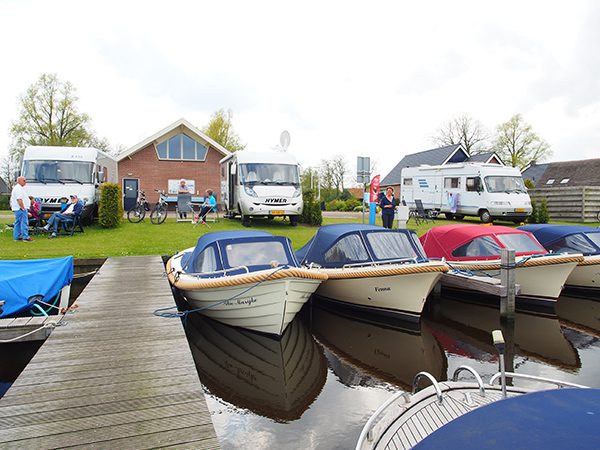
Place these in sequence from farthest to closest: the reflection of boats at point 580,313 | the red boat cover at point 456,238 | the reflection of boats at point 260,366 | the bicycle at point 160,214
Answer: the bicycle at point 160,214 → the red boat cover at point 456,238 → the reflection of boats at point 580,313 → the reflection of boats at point 260,366

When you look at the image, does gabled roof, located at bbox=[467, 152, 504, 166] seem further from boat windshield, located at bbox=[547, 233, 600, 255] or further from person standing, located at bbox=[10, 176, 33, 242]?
person standing, located at bbox=[10, 176, 33, 242]

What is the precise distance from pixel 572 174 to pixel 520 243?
39.7m

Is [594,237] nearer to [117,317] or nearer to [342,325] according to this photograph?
[342,325]

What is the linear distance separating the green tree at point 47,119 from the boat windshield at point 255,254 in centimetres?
4021

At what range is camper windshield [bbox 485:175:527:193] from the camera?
2230 cm

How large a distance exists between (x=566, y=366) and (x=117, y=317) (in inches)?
282

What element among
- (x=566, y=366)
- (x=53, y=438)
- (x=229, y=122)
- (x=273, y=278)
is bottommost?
(x=566, y=366)

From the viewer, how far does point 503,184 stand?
22.5 metres

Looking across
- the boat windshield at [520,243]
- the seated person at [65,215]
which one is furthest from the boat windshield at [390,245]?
the seated person at [65,215]

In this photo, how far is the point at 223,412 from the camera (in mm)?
5652

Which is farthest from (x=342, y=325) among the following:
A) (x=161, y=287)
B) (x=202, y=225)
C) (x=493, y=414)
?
(x=202, y=225)

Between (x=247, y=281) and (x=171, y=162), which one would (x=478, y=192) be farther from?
(x=247, y=281)

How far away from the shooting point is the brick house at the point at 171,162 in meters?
27.3

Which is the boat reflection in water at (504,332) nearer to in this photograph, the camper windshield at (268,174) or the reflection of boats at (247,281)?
the reflection of boats at (247,281)
